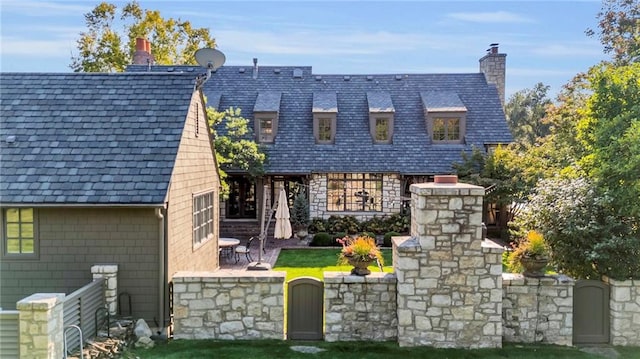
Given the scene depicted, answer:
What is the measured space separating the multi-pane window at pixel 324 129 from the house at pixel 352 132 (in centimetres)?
4

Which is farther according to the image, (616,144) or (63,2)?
(63,2)

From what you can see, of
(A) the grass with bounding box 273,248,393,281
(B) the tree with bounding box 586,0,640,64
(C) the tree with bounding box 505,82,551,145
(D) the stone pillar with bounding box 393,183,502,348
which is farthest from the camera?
(C) the tree with bounding box 505,82,551,145

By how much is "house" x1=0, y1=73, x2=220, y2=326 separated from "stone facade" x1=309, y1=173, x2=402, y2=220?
10.7m

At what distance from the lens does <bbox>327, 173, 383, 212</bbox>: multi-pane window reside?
808 inches

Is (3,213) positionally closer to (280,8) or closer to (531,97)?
(280,8)

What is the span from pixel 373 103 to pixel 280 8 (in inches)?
457

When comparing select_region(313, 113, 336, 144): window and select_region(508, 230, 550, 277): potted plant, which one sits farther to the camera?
select_region(313, 113, 336, 144): window

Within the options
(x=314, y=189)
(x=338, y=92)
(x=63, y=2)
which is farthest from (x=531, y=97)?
(x=63, y=2)

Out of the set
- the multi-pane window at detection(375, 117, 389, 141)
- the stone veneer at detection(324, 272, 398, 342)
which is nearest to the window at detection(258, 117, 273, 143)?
the multi-pane window at detection(375, 117, 389, 141)

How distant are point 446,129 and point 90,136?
15.8 metres

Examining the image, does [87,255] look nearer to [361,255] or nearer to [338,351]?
[338,351]

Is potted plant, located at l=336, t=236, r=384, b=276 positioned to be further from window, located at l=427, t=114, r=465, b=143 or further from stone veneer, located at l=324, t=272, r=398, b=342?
window, located at l=427, t=114, r=465, b=143

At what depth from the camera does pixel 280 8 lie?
10.7m

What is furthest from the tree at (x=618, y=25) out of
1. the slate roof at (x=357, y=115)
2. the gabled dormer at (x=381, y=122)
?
the gabled dormer at (x=381, y=122)
